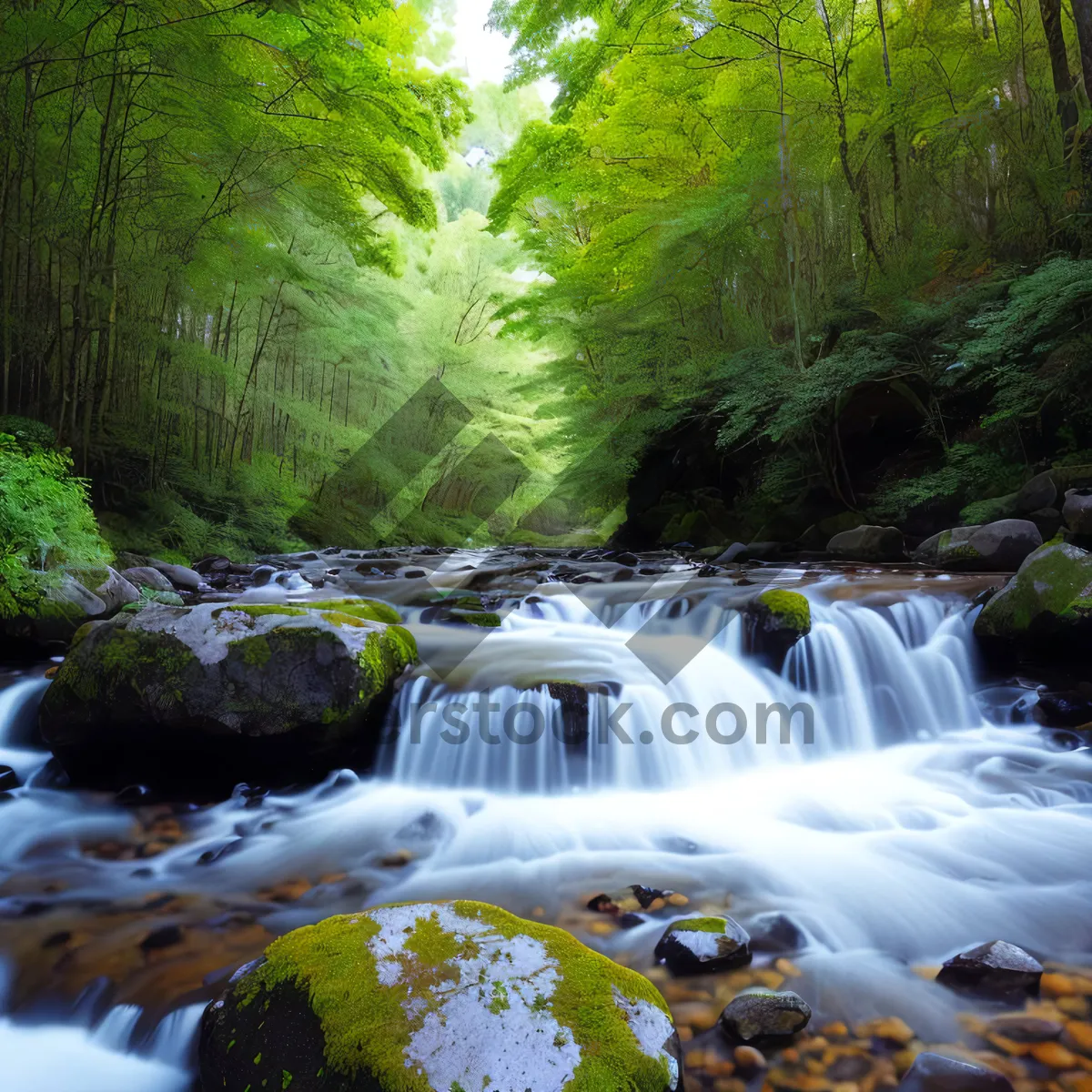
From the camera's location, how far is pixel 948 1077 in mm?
1605

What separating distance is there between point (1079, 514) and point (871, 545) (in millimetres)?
3416

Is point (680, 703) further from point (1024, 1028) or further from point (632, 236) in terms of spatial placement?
point (632, 236)

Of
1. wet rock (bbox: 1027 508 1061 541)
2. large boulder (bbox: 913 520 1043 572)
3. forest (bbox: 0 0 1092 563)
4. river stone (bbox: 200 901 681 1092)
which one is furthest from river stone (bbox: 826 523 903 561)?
river stone (bbox: 200 901 681 1092)

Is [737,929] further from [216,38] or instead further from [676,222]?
[216,38]

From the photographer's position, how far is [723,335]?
11.2 meters

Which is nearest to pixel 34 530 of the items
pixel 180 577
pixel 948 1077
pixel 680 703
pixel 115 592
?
pixel 115 592

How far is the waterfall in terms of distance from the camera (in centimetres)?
380

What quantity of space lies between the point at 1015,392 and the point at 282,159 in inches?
376

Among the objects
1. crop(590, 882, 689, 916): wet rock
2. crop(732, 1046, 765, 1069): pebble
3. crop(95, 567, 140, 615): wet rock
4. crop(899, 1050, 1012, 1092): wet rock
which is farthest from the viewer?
crop(95, 567, 140, 615): wet rock

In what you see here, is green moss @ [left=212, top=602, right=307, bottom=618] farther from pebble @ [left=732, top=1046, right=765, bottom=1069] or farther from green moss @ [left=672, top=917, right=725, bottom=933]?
pebble @ [left=732, top=1046, right=765, bottom=1069]

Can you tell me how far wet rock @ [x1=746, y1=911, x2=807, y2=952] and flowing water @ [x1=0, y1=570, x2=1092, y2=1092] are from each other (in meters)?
0.05

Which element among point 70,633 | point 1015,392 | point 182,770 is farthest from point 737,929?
point 1015,392

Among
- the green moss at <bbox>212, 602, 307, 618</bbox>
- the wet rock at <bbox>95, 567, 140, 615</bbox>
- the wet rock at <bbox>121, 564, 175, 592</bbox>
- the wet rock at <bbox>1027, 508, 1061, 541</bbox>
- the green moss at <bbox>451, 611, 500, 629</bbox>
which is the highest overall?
the wet rock at <bbox>1027, 508, 1061, 541</bbox>

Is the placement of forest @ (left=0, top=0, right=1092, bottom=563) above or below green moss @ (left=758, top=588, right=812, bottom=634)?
above
